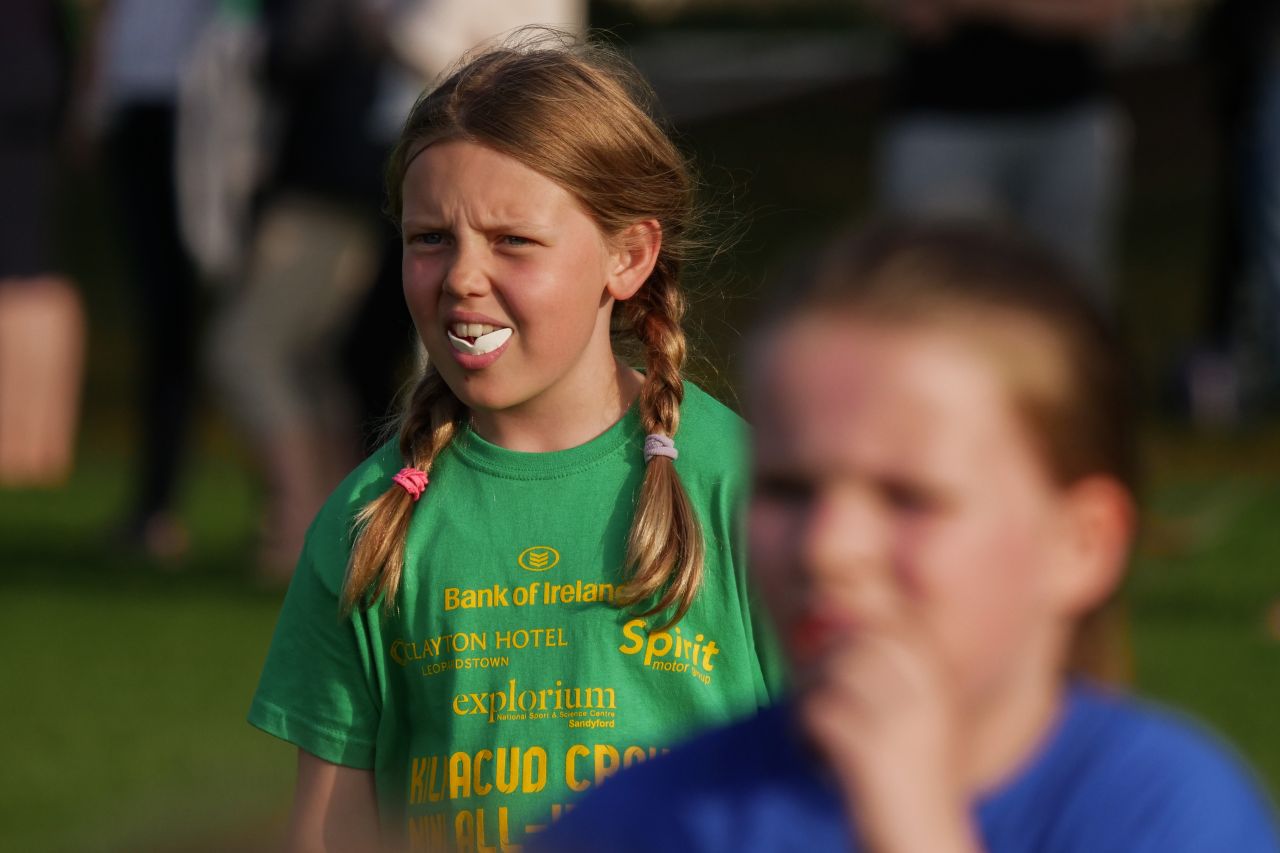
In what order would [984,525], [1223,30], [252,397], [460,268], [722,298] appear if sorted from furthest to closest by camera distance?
[1223,30], [252,397], [722,298], [460,268], [984,525]

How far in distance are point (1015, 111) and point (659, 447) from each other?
4944mm

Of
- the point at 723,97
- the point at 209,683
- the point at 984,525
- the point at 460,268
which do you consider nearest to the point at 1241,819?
the point at 984,525

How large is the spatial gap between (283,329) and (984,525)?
241 inches

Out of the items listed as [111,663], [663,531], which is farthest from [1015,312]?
[111,663]

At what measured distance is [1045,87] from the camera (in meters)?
7.35

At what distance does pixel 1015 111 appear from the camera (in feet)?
24.1

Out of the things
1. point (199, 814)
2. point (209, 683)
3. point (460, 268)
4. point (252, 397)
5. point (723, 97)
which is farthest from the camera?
point (723, 97)

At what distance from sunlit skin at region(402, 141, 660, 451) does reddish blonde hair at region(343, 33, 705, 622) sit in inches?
1.2

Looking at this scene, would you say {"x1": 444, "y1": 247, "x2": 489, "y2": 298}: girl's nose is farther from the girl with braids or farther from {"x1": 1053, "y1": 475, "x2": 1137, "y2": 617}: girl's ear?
{"x1": 1053, "y1": 475, "x2": 1137, "y2": 617}: girl's ear

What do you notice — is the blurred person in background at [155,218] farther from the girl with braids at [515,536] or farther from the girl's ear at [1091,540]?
the girl's ear at [1091,540]

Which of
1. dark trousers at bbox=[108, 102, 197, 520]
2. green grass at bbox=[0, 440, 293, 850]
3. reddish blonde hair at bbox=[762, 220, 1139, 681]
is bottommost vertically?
green grass at bbox=[0, 440, 293, 850]

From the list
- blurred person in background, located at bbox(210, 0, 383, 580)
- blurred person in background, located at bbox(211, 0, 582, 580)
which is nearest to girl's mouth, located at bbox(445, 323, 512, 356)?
blurred person in background, located at bbox(211, 0, 582, 580)

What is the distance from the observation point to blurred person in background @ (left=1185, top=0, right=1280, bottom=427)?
9211mm

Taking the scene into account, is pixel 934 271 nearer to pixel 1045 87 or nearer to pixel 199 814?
pixel 199 814
